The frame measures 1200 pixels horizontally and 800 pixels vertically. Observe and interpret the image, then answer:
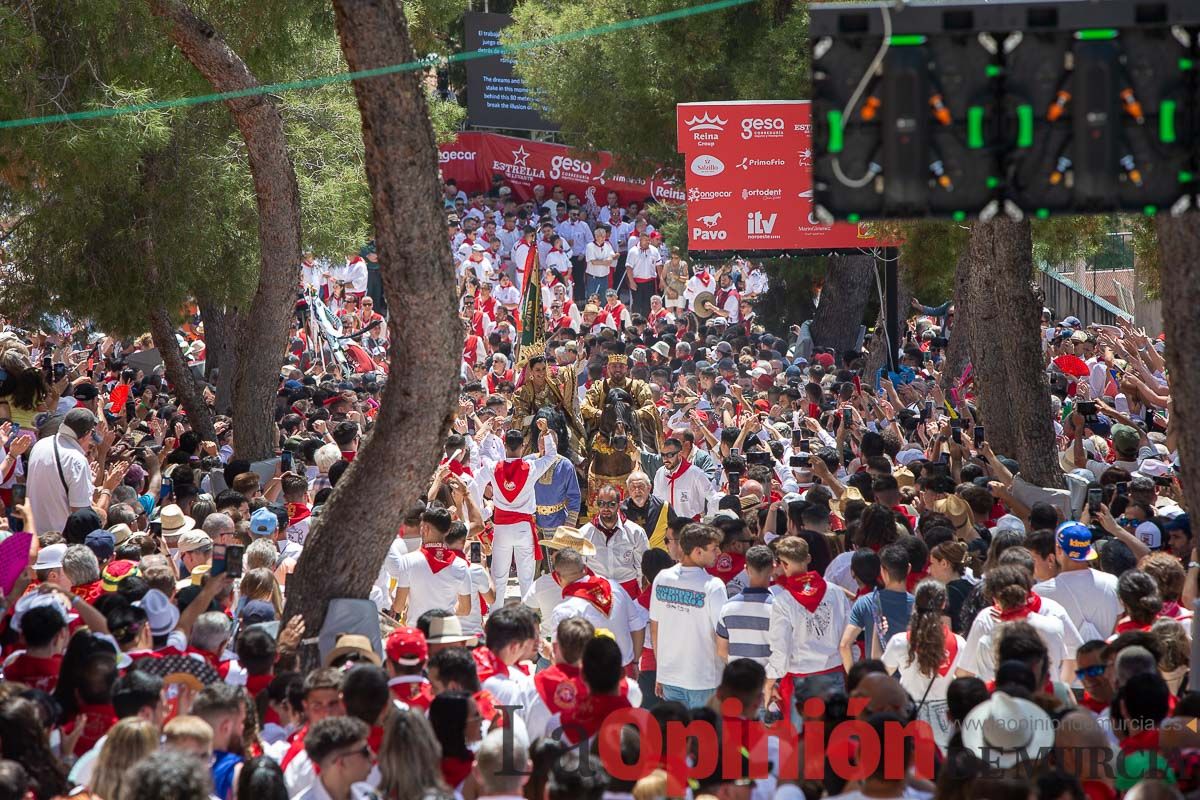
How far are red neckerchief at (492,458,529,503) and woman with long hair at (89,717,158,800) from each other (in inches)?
267

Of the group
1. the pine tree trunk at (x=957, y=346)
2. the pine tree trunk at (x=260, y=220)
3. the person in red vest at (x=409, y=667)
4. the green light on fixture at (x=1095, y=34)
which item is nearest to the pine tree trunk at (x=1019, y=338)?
the pine tree trunk at (x=957, y=346)

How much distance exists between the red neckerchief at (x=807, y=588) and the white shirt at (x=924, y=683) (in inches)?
29.1

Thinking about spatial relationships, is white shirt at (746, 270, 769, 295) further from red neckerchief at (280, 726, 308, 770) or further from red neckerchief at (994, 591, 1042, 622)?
red neckerchief at (280, 726, 308, 770)

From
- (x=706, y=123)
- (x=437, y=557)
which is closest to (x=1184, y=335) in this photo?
(x=437, y=557)

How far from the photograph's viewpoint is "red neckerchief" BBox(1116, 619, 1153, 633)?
24.1 feet

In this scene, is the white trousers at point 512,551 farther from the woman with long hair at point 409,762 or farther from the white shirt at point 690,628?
the woman with long hair at point 409,762

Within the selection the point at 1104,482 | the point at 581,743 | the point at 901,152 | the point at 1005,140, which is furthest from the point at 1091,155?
the point at 1104,482

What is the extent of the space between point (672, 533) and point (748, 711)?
3.45 metres

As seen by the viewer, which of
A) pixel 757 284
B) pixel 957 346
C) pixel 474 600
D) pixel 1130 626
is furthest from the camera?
pixel 757 284

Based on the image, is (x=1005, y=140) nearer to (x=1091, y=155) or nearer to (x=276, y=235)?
(x=1091, y=155)

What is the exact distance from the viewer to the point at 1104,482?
422 inches

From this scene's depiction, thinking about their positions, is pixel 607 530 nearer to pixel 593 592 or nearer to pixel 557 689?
pixel 593 592

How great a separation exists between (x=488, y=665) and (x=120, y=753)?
2071mm

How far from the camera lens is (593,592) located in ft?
27.7
